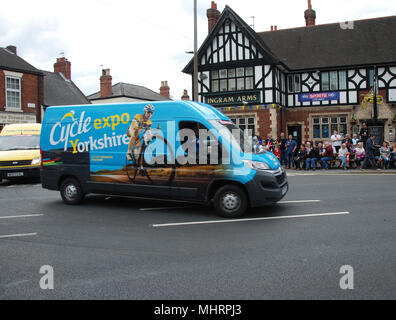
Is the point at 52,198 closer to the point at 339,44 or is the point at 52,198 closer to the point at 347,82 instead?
the point at 347,82

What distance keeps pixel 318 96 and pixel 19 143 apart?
73.5 ft

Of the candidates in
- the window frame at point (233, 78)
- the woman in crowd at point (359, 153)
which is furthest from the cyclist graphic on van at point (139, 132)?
the window frame at point (233, 78)

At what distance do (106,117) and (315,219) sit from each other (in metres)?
5.03

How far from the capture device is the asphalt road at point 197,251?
3.97m

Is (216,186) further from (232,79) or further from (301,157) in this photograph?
(232,79)

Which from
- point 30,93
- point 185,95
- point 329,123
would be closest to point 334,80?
point 329,123

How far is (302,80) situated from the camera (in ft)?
98.4

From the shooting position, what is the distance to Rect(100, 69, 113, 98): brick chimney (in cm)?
4812

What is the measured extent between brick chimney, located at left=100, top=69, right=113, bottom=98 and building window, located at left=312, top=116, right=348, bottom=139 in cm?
2821

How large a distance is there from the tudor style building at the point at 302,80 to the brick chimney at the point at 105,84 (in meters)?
20.5

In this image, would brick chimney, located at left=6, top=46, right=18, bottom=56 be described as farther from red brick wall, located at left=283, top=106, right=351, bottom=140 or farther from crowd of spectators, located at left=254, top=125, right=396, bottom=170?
crowd of spectators, located at left=254, top=125, right=396, bottom=170

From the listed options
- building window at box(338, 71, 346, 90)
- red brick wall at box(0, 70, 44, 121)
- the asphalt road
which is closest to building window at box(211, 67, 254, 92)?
building window at box(338, 71, 346, 90)

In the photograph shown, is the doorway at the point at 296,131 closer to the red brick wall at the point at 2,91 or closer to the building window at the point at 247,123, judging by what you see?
the building window at the point at 247,123
